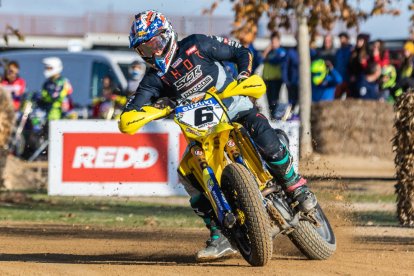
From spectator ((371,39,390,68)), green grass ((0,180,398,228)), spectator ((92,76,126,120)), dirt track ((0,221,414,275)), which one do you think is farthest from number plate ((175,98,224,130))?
spectator ((371,39,390,68))

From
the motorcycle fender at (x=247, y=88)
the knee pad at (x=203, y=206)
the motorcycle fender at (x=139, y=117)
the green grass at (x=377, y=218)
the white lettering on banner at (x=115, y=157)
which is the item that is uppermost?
the motorcycle fender at (x=247, y=88)

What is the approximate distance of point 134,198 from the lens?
16.0 meters

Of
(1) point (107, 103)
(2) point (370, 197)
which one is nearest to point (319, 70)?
(1) point (107, 103)

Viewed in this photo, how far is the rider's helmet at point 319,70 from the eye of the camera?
2231 cm

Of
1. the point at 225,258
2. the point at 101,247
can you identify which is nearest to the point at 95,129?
the point at 101,247

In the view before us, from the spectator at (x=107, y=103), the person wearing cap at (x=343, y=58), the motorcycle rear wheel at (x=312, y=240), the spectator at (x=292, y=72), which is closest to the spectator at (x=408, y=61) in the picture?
the person wearing cap at (x=343, y=58)

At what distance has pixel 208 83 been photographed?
30.4 ft

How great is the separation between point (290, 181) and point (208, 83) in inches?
40.3

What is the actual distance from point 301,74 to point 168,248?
11.8 meters

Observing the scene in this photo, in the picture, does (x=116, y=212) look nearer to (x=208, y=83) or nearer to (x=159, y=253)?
(x=159, y=253)

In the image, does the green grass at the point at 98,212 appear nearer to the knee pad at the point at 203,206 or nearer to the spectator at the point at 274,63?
the knee pad at the point at 203,206

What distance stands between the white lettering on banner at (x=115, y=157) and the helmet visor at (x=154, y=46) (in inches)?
267

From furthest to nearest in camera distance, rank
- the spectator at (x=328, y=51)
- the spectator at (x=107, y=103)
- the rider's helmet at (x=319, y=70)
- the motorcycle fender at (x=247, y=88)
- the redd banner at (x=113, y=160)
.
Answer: the spectator at (x=328, y=51)
the rider's helmet at (x=319, y=70)
the spectator at (x=107, y=103)
the redd banner at (x=113, y=160)
the motorcycle fender at (x=247, y=88)

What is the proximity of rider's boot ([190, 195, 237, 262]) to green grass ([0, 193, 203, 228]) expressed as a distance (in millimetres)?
3696
